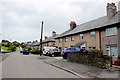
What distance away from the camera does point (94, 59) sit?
1360 cm

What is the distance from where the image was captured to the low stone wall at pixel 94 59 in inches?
481

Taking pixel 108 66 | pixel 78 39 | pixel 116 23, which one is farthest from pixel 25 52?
pixel 108 66

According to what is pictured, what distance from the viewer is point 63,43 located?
115ft

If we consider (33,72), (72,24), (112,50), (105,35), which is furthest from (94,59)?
(72,24)

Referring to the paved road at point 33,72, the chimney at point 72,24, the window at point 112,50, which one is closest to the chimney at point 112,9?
the window at point 112,50

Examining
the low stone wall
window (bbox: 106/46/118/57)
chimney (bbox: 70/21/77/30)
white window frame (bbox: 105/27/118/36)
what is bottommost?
the low stone wall

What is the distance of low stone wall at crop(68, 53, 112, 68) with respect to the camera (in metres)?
12.2

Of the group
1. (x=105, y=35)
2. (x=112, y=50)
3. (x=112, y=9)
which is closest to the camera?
(x=112, y=50)

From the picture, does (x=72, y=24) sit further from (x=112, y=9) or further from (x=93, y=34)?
(x=112, y=9)

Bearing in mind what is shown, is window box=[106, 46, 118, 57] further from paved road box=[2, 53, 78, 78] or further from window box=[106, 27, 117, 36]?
paved road box=[2, 53, 78, 78]

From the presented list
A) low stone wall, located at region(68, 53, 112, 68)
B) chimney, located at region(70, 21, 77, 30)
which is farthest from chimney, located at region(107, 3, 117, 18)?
chimney, located at region(70, 21, 77, 30)

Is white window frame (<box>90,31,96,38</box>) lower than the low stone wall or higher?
higher

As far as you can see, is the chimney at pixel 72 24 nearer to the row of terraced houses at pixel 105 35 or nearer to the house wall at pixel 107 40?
the row of terraced houses at pixel 105 35

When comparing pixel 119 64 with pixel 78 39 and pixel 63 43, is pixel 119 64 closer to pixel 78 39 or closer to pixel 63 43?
pixel 78 39
